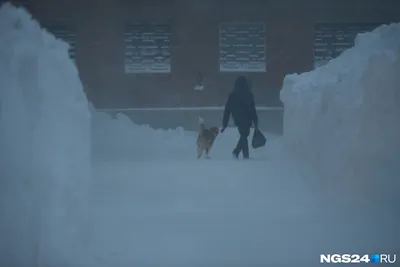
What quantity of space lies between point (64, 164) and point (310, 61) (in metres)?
2.97

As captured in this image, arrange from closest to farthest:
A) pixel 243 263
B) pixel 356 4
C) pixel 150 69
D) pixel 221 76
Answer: pixel 243 263, pixel 356 4, pixel 150 69, pixel 221 76

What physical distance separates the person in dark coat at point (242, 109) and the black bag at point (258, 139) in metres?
0.05

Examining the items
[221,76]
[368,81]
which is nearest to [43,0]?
[368,81]

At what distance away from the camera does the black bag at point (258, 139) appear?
4.67 m

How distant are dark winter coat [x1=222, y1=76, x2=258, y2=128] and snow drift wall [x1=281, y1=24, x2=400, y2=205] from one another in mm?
1068

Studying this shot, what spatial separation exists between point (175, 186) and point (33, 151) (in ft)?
3.60

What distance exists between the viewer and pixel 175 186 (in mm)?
3127

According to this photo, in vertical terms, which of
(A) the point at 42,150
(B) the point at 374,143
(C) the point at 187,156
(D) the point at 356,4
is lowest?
(C) the point at 187,156

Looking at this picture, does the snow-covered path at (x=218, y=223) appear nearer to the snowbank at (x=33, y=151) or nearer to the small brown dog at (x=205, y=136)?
the snowbank at (x=33, y=151)

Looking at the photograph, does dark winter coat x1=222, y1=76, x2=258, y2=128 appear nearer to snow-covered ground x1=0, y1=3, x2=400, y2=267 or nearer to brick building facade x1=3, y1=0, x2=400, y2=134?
brick building facade x1=3, y1=0, x2=400, y2=134

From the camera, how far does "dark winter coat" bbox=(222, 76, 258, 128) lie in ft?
15.8

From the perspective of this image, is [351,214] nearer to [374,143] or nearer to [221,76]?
[374,143]

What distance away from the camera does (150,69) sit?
4.71 metres

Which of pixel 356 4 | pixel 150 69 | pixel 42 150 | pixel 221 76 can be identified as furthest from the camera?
pixel 221 76
